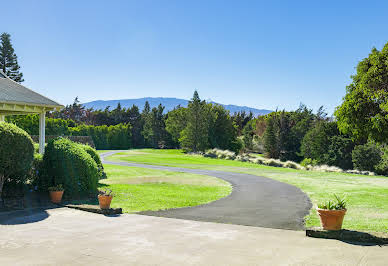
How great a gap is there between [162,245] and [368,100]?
36.2 feet

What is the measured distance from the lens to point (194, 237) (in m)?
7.80

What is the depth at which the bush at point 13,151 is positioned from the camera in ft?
36.5

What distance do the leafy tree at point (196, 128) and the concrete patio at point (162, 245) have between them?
182ft

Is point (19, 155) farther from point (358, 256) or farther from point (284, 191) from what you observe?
point (284, 191)

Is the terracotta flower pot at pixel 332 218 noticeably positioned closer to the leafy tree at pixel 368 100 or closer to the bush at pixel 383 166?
the leafy tree at pixel 368 100

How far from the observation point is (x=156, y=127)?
9219cm

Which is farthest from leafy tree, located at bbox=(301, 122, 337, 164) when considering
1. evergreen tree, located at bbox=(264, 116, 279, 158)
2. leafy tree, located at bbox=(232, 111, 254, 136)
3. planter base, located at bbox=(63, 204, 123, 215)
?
planter base, located at bbox=(63, 204, 123, 215)

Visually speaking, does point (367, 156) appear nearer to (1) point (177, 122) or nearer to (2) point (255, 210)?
(1) point (177, 122)

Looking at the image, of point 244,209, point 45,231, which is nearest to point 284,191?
point 244,209

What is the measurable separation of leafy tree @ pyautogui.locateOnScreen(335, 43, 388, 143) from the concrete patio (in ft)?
25.7

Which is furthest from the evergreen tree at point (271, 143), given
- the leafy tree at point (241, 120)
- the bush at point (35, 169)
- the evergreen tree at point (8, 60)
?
the bush at point (35, 169)

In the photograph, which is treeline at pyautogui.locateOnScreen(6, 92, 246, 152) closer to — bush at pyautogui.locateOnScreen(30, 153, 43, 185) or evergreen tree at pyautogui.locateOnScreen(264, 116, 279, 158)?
evergreen tree at pyautogui.locateOnScreen(264, 116, 279, 158)

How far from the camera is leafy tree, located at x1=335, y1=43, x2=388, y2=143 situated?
13.8 metres

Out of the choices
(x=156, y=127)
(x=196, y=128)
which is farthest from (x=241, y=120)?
(x=196, y=128)
